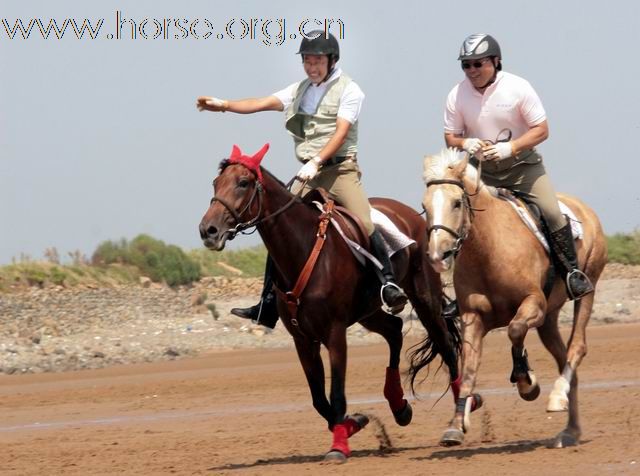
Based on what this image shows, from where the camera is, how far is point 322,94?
40.3 feet

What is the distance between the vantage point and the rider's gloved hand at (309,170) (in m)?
11.7

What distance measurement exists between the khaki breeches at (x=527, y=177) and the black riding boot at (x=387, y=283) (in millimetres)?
1131

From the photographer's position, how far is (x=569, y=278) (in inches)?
441

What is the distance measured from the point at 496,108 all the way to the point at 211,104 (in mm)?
2609

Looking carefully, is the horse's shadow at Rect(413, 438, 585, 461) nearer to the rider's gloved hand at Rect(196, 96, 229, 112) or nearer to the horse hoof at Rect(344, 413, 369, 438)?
the horse hoof at Rect(344, 413, 369, 438)

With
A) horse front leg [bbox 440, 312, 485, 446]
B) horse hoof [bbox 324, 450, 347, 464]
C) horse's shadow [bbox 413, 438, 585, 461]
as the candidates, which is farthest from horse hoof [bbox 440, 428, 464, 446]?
horse hoof [bbox 324, 450, 347, 464]

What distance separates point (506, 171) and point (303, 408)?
15.1ft

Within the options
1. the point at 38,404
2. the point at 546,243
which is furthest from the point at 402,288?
the point at 38,404

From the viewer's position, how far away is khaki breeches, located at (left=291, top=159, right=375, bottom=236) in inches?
486

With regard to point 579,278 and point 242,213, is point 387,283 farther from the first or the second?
point 579,278

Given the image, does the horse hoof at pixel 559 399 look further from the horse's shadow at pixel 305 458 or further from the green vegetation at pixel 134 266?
the green vegetation at pixel 134 266

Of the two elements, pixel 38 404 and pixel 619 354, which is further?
pixel 619 354

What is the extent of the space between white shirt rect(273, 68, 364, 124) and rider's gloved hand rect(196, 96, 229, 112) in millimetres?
464

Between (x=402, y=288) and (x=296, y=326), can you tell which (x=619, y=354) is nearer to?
(x=402, y=288)
